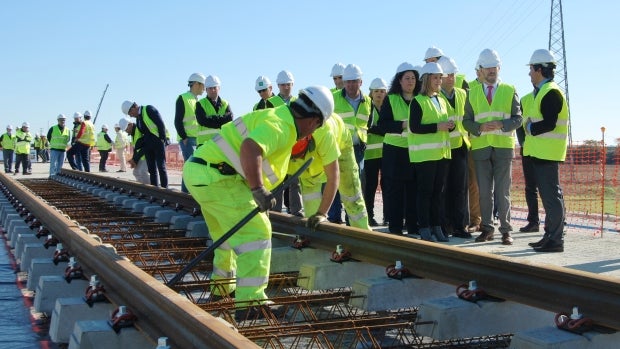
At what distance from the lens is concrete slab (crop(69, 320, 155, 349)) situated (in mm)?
4156

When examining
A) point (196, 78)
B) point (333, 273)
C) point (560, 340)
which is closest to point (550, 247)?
point (333, 273)

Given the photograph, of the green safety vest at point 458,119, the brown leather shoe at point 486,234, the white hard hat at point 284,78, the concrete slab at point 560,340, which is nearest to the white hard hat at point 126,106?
the white hard hat at point 284,78

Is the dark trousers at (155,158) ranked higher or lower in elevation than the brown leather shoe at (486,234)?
higher

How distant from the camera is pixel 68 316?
480 centimetres

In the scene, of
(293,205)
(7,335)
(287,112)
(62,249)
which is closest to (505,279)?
(287,112)

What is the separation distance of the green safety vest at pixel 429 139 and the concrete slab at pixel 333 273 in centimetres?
291

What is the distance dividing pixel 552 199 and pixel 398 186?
84.8 inches

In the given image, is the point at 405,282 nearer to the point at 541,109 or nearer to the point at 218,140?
the point at 218,140

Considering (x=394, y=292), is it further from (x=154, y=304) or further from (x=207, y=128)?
(x=207, y=128)

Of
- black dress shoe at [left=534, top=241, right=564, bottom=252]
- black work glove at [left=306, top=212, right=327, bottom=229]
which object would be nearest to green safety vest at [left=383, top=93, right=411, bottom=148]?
black dress shoe at [left=534, top=241, right=564, bottom=252]

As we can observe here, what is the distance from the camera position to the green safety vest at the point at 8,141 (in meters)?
32.3

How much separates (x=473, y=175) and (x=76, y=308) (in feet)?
22.6

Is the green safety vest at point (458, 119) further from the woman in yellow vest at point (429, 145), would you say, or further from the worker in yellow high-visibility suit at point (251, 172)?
the worker in yellow high-visibility suit at point (251, 172)

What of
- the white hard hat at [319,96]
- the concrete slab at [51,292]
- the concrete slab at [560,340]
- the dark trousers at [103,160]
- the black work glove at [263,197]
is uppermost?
the white hard hat at [319,96]
